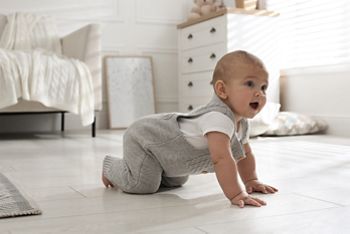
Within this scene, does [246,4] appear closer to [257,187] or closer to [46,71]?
[46,71]

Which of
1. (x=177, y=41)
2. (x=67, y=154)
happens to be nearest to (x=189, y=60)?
Result: (x=177, y=41)

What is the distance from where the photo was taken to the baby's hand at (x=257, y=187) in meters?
1.40

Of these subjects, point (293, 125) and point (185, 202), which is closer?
point (185, 202)

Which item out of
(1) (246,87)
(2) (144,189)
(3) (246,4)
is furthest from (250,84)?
(3) (246,4)

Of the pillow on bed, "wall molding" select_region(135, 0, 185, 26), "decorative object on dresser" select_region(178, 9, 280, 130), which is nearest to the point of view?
the pillow on bed

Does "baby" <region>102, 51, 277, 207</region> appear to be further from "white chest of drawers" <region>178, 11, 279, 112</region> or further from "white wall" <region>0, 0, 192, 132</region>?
"white wall" <region>0, 0, 192, 132</region>

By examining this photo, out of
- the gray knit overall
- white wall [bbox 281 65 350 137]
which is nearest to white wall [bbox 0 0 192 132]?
white wall [bbox 281 65 350 137]

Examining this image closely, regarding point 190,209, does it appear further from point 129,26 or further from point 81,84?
point 129,26

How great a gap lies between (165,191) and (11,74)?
2.05m

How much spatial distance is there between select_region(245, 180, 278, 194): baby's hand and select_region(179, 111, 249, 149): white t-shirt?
0.12 metres

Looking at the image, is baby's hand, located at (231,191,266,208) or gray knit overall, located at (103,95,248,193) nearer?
baby's hand, located at (231,191,266,208)

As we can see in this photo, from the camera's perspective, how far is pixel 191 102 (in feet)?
14.4

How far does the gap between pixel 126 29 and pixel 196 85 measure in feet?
2.80

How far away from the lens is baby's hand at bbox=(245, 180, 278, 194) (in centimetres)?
140
